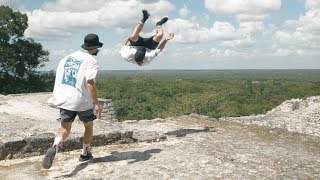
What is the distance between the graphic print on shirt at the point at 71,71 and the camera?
5121 mm

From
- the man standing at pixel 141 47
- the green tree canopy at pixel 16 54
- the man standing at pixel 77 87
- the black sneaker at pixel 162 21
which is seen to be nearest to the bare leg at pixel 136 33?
the man standing at pixel 141 47

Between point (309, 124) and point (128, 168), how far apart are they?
1079 centimetres

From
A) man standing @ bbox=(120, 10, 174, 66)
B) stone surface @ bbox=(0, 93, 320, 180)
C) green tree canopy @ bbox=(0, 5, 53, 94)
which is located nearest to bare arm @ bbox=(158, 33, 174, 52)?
man standing @ bbox=(120, 10, 174, 66)

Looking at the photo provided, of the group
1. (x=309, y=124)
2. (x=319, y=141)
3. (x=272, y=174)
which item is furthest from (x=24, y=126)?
(x=309, y=124)

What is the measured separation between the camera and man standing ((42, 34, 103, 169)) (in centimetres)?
506

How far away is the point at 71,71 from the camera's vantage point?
5152mm

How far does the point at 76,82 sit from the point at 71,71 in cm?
17

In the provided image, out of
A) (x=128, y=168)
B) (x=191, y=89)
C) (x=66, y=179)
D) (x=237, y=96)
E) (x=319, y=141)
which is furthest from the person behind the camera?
(x=191, y=89)

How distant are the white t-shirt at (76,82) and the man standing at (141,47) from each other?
161 cm

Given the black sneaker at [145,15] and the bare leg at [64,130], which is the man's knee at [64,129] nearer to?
the bare leg at [64,130]

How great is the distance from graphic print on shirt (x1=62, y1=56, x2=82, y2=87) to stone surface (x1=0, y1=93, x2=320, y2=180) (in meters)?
1.16

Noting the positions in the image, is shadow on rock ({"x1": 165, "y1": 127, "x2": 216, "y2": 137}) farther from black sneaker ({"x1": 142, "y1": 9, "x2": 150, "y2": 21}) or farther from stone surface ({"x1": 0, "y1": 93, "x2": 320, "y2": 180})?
black sneaker ({"x1": 142, "y1": 9, "x2": 150, "y2": 21})

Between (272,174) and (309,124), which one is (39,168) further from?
(309,124)

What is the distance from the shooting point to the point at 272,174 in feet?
16.7
